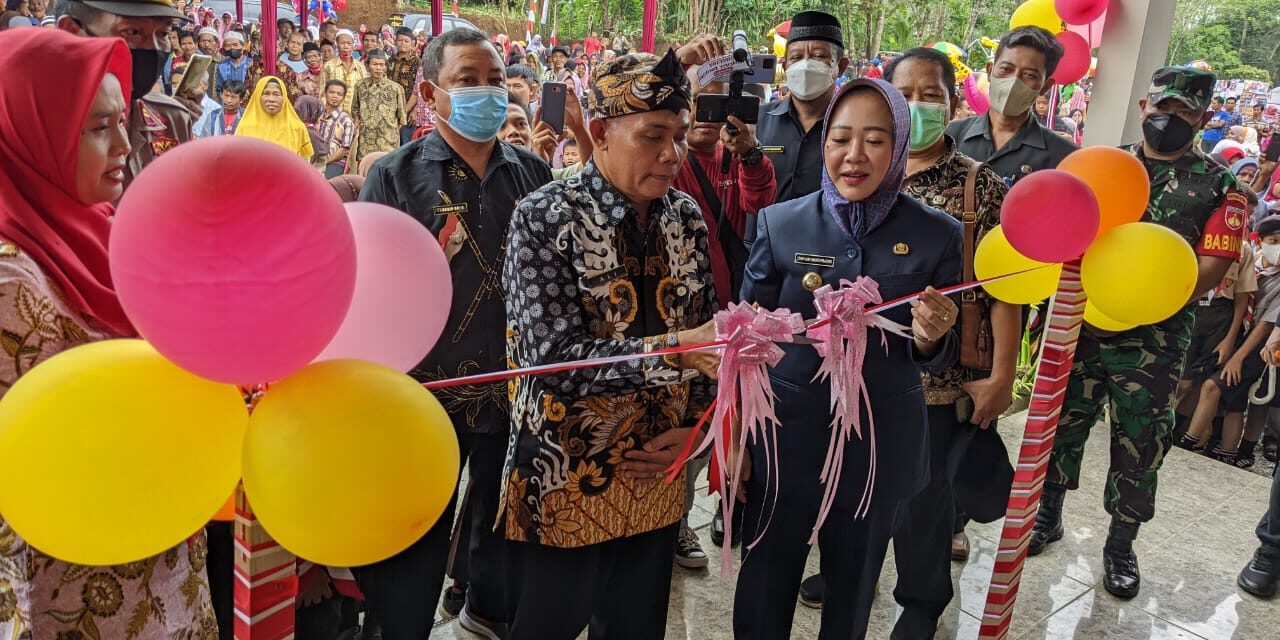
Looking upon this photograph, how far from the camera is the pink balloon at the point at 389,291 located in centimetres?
125

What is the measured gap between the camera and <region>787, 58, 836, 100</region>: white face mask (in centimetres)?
305

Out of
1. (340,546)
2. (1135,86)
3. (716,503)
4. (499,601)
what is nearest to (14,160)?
(340,546)

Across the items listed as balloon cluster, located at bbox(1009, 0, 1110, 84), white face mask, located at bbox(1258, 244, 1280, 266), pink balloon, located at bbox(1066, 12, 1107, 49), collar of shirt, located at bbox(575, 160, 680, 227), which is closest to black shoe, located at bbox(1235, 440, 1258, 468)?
white face mask, located at bbox(1258, 244, 1280, 266)

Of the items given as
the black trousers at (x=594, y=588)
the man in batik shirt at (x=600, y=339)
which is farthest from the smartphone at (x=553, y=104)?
the black trousers at (x=594, y=588)

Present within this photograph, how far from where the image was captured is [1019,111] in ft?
10.8

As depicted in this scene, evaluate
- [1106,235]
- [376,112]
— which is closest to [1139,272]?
[1106,235]

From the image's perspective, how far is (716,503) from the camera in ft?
12.5

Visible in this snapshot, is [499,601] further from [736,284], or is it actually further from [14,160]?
[14,160]

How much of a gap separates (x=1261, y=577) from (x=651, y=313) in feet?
10.0

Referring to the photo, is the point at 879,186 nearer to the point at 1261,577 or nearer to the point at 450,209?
the point at 450,209

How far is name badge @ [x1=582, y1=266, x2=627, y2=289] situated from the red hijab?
0.88 meters

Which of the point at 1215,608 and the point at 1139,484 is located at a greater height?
the point at 1139,484

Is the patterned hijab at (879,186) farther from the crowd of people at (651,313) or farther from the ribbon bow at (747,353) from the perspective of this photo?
the ribbon bow at (747,353)

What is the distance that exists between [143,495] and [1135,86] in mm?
4687
